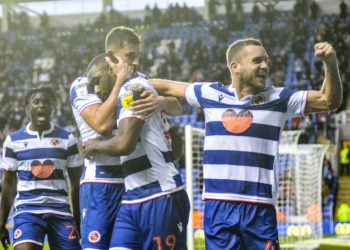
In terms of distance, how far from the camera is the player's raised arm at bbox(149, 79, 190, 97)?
409cm

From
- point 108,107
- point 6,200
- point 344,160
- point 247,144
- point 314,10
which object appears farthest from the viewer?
point 314,10

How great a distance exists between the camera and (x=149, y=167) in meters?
3.78

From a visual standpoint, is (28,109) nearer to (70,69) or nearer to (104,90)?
(104,90)

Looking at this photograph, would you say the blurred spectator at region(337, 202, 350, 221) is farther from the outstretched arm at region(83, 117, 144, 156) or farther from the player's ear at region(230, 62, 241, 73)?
the outstretched arm at region(83, 117, 144, 156)

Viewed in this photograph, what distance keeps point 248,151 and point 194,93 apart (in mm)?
462

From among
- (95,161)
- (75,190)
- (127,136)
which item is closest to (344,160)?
(75,190)

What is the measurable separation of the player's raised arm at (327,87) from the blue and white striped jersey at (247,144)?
0.16 ft

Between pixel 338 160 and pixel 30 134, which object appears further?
pixel 338 160

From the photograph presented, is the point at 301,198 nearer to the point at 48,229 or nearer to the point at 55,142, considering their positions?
the point at 55,142

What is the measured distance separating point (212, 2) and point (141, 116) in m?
22.5

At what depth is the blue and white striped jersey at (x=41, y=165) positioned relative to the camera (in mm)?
5449

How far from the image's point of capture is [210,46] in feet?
79.9

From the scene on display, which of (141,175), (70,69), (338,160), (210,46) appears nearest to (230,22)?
(210,46)

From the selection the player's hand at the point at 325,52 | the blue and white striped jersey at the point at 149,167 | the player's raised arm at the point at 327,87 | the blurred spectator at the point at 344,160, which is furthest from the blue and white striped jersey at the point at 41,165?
the blurred spectator at the point at 344,160
